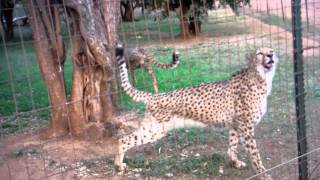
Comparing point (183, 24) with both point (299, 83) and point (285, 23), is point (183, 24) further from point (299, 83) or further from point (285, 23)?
point (299, 83)

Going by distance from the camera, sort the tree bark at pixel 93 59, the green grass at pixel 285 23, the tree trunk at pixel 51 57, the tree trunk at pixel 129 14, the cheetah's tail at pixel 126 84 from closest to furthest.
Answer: the tree trunk at pixel 129 14, the green grass at pixel 285 23, the cheetah's tail at pixel 126 84, the tree bark at pixel 93 59, the tree trunk at pixel 51 57

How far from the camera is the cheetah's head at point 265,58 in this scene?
4.54 m

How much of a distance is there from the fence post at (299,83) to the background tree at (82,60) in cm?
196

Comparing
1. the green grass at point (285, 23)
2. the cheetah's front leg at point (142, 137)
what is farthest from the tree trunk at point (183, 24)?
the cheetah's front leg at point (142, 137)

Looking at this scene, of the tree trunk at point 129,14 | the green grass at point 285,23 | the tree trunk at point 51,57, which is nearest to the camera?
the tree trunk at point 129,14

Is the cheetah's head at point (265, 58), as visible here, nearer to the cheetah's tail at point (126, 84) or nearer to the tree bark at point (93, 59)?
the cheetah's tail at point (126, 84)

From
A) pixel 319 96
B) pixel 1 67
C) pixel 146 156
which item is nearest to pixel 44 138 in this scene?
pixel 146 156

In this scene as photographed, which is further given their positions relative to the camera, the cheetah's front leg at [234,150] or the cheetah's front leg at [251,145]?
the cheetah's front leg at [234,150]

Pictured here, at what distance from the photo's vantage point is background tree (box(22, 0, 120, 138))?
199 inches

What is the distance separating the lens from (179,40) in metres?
13.8

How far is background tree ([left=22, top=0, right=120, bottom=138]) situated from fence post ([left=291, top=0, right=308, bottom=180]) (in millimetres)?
1961

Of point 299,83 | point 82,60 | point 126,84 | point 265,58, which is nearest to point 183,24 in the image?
point 126,84

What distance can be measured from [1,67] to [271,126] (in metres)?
8.61

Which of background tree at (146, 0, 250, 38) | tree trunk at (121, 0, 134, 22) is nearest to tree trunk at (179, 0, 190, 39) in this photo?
background tree at (146, 0, 250, 38)
